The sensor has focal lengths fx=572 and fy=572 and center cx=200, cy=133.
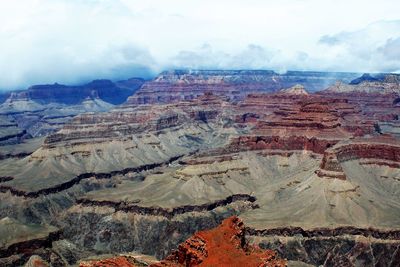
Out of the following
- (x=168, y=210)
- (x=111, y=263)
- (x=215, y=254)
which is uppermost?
(x=215, y=254)

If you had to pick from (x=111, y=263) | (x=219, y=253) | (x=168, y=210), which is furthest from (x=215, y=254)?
(x=168, y=210)

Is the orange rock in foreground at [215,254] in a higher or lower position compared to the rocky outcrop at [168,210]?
higher

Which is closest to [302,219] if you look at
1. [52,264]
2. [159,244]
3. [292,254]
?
[292,254]

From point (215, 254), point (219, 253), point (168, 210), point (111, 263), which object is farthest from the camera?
point (168, 210)

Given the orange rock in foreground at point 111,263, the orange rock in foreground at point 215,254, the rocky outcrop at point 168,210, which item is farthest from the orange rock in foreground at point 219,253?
the rocky outcrop at point 168,210

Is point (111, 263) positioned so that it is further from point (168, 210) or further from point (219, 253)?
point (168, 210)

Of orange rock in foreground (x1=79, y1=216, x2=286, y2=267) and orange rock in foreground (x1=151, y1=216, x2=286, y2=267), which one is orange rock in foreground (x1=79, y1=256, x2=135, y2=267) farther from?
orange rock in foreground (x1=151, y1=216, x2=286, y2=267)

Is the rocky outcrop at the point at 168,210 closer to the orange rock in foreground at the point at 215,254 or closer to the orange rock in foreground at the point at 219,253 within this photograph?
the orange rock in foreground at the point at 219,253

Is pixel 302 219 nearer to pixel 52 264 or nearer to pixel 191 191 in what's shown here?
pixel 191 191
